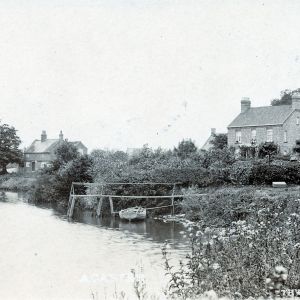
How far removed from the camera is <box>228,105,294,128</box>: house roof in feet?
165

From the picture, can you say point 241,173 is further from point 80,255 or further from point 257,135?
point 257,135

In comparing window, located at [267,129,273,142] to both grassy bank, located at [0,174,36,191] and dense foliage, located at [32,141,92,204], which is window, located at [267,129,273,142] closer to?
dense foliage, located at [32,141,92,204]

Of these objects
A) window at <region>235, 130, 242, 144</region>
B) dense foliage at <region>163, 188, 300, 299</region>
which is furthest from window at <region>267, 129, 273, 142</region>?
dense foliage at <region>163, 188, 300, 299</region>

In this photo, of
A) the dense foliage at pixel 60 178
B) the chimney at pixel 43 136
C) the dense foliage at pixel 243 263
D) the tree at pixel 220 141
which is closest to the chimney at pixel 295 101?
the tree at pixel 220 141

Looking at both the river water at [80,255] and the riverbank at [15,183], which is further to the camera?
the riverbank at [15,183]

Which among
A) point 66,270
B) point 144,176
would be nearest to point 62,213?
point 144,176

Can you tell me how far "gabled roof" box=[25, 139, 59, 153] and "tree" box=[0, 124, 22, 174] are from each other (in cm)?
449

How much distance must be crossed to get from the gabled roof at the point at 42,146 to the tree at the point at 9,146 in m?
4.49

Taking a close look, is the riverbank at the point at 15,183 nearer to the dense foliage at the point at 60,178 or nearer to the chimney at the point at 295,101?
the dense foliage at the point at 60,178

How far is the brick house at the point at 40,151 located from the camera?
268 feet

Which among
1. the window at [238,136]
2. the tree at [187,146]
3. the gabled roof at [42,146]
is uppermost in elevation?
the gabled roof at [42,146]

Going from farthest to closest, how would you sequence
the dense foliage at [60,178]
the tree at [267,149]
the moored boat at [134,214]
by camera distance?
the tree at [267,149], the dense foliage at [60,178], the moored boat at [134,214]

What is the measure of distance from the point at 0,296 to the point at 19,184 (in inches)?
1931

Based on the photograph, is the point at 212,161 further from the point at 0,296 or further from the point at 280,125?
the point at 0,296
